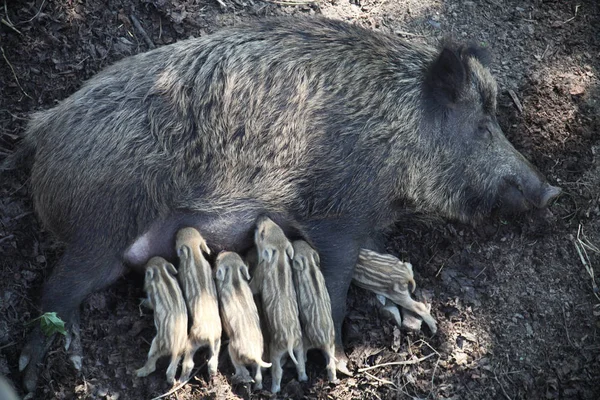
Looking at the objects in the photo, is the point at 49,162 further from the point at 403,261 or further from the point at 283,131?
the point at 403,261

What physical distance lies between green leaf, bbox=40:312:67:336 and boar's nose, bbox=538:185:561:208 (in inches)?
117

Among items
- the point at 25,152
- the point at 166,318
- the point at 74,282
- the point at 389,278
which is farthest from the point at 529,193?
the point at 25,152

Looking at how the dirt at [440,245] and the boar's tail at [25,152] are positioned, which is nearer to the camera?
the dirt at [440,245]

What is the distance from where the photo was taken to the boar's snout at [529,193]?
4440 millimetres

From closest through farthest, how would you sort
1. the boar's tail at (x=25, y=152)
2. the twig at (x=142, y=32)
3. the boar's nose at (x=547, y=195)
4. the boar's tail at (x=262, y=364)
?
the boar's tail at (x=262, y=364), the boar's tail at (x=25, y=152), the boar's nose at (x=547, y=195), the twig at (x=142, y=32)

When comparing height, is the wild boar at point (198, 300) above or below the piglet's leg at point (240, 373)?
above

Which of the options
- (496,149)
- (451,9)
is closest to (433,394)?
(496,149)

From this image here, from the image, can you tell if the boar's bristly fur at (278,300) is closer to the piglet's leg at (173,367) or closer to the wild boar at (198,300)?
the wild boar at (198,300)

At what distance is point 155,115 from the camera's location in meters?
4.08

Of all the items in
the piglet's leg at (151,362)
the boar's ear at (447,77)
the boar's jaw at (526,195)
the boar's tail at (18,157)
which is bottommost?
the piglet's leg at (151,362)

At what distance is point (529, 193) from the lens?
445cm

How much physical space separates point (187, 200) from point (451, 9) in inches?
108

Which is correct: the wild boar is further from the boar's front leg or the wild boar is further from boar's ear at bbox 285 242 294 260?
the boar's front leg

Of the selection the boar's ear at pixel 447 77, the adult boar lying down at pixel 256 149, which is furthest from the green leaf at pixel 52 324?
the boar's ear at pixel 447 77
